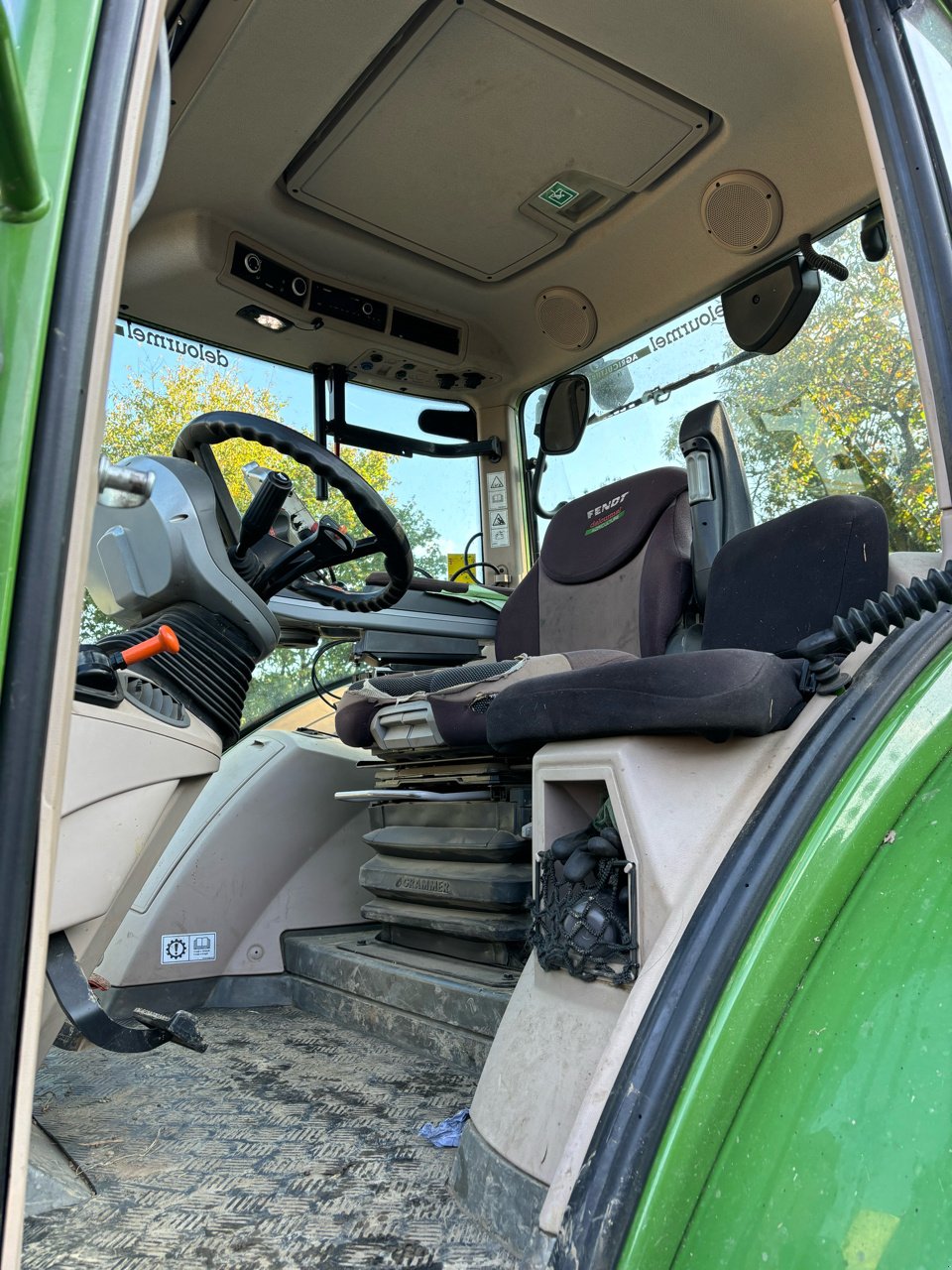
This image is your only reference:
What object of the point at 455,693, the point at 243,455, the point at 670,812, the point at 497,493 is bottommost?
the point at 670,812

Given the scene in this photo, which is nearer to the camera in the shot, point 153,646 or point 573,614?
point 153,646

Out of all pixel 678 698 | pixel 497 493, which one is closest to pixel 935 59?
pixel 678 698

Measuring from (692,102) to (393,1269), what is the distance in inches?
78.4

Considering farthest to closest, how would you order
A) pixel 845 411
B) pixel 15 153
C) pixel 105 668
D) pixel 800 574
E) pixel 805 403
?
pixel 805 403 → pixel 845 411 → pixel 800 574 → pixel 105 668 → pixel 15 153

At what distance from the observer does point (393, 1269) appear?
0.84 metres

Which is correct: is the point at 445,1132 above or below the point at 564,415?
below

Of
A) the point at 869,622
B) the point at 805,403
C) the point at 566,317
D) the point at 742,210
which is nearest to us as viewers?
the point at 869,622

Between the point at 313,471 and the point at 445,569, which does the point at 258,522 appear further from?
the point at 445,569

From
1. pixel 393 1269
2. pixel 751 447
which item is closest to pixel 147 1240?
pixel 393 1269

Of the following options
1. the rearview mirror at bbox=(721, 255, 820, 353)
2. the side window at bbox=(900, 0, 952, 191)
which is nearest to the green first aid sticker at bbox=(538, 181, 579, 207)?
the rearview mirror at bbox=(721, 255, 820, 353)

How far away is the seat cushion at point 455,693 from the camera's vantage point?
6.01 ft

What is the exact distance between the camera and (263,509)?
4.33 feet

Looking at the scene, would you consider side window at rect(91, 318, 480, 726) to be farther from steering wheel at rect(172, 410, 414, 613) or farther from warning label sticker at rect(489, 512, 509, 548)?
steering wheel at rect(172, 410, 414, 613)

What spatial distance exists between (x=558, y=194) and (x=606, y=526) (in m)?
0.78
